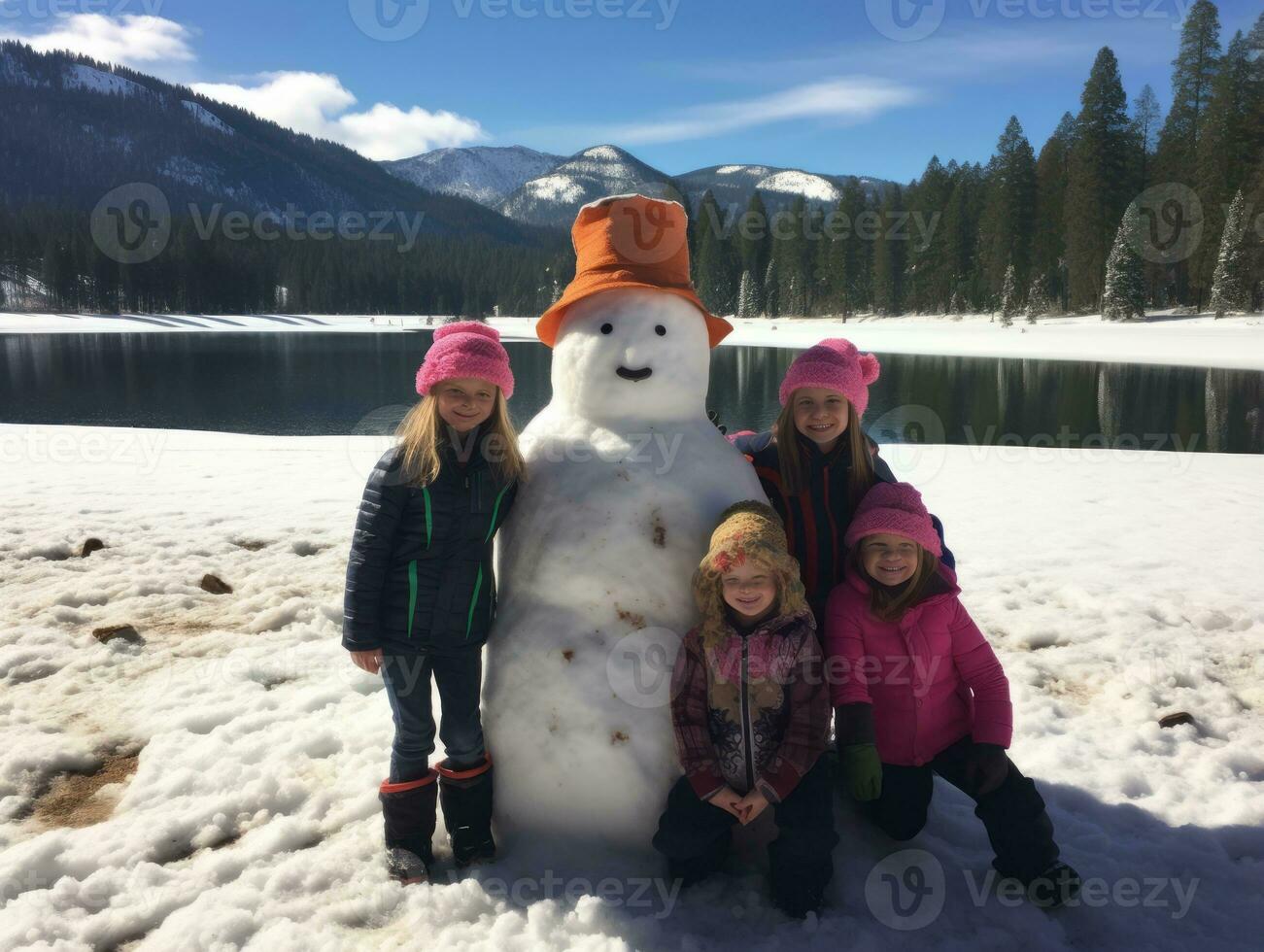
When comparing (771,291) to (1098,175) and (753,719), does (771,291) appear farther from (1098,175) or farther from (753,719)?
(753,719)

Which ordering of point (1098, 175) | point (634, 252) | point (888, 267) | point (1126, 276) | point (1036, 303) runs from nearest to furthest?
point (634, 252)
point (1126, 276)
point (1098, 175)
point (1036, 303)
point (888, 267)

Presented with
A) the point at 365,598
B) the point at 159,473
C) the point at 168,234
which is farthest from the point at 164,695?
the point at 168,234

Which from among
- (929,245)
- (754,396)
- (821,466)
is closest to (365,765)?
(821,466)

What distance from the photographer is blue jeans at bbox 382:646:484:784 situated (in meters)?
2.49

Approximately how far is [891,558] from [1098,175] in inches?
1618

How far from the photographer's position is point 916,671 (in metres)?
2.47

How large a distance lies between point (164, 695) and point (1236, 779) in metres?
4.40

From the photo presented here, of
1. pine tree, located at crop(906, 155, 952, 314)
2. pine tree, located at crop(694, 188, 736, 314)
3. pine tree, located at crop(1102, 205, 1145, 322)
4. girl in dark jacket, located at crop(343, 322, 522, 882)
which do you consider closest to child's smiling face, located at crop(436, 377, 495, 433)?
girl in dark jacket, located at crop(343, 322, 522, 882)

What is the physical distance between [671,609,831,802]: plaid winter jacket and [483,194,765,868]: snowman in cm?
13

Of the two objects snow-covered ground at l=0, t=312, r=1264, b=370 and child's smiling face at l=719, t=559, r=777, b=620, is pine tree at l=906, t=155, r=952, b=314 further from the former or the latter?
child's smiling face at l=719, t=559, r=777, b=620

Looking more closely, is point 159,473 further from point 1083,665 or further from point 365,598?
point 1083,665

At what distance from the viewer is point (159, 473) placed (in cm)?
784

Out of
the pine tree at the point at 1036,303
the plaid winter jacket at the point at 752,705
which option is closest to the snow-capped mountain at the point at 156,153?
the pine tree at the point at 1036,303

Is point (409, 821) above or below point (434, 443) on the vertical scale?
below
